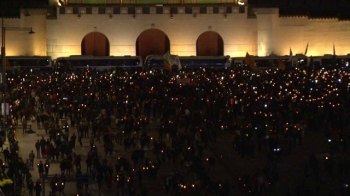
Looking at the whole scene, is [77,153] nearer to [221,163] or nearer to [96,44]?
[221,163]

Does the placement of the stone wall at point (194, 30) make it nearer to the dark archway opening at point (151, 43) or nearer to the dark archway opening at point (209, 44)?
the dark archway opening at point (209, 44)

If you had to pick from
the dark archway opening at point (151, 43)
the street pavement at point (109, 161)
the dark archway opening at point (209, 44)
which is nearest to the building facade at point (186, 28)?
the dark archway opening at point (209, 44)

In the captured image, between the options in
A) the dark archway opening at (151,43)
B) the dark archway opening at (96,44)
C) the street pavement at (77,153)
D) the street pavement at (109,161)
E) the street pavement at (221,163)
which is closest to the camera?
the street pavement at (77,153)

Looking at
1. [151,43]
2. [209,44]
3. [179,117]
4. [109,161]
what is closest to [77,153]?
[109,161]

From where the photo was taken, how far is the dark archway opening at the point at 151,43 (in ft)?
243

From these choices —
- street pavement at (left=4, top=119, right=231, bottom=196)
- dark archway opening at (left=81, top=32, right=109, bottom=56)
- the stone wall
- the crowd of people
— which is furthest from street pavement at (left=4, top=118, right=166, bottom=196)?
dark archway opening at (left=81, top=32, right=109, bottom=56)

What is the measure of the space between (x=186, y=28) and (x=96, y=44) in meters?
6.09

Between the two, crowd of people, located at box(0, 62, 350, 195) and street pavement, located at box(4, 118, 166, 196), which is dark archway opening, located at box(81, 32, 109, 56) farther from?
street pavement, located at box(4, 118, 166, 196)

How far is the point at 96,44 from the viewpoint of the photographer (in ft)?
242

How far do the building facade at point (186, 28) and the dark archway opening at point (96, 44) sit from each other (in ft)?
0.52

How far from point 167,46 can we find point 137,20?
2.90 meters

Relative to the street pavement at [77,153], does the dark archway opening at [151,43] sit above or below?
above

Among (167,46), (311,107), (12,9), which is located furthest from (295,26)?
(311,107)

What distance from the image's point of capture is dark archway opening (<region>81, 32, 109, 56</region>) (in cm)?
7344
